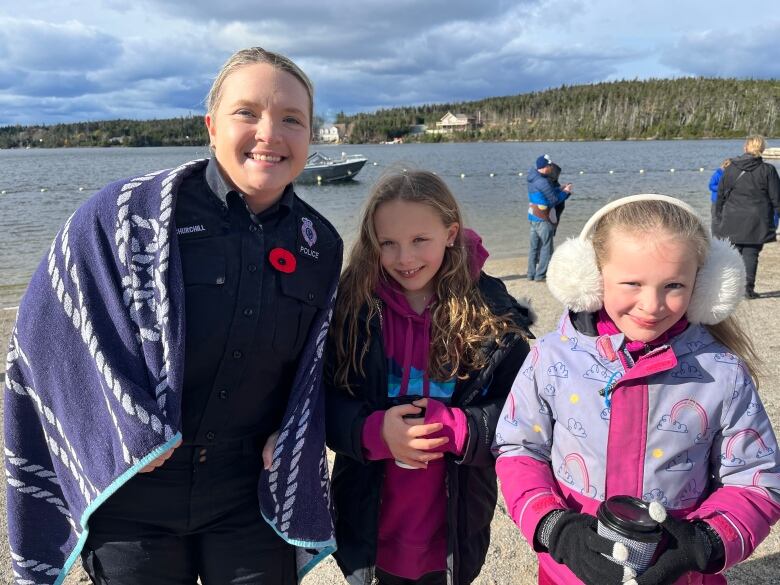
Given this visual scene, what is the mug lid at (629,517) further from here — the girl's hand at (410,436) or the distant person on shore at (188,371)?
the distant person on shore at (188,371)

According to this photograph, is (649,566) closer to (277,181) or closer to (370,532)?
(370,532)

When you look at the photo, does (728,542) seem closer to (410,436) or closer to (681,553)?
(681,553)

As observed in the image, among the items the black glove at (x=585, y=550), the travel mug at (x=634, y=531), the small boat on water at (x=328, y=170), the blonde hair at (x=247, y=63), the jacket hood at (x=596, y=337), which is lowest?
the small boat on water at (x=328, y=170)

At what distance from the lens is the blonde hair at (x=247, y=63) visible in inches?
76.6

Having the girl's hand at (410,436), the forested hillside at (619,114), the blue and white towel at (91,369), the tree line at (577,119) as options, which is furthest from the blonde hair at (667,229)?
the forested hillside at (619,114)

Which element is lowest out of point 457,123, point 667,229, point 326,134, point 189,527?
point 189,527

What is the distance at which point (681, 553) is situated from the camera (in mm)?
1512

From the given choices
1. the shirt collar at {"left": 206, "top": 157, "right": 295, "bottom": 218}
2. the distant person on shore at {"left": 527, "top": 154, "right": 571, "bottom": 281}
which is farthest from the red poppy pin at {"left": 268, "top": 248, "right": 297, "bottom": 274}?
the distant person on shore at {"left": 527, "top": 154, "right": 571, "bottom": 281}

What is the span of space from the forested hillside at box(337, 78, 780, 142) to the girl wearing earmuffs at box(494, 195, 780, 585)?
117430 millimetres

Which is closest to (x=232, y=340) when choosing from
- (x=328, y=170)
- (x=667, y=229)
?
(x=667, y=229)

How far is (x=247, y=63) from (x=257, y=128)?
222mm

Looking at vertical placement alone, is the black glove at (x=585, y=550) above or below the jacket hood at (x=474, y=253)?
below

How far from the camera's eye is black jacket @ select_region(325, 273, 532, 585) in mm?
2131

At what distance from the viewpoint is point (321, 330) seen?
2.04 meters
